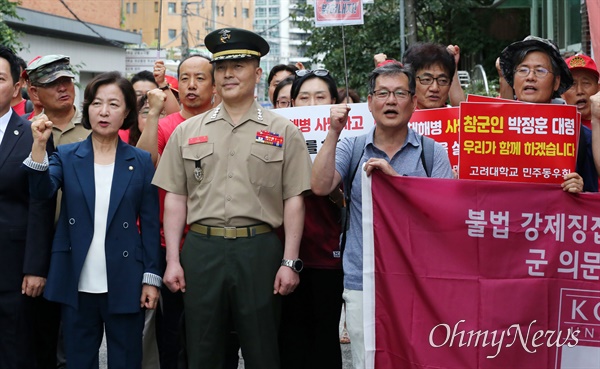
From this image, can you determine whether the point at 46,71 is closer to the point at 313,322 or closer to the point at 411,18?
the point at 313,322

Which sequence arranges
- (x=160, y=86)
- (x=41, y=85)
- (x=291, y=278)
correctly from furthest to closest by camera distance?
(x=160, y=86), (x=41, y=85), (x=291, y=278)

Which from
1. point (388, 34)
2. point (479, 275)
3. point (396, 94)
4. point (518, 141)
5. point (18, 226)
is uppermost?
point (388, 34)

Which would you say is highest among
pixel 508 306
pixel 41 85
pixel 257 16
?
pixel 257 16

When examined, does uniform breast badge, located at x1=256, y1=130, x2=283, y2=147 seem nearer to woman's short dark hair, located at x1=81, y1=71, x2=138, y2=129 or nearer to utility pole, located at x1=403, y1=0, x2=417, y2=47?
woman's short dark hair, located at x1=81, y1=71, x2=138, y2=129

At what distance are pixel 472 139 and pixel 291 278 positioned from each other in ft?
4.08

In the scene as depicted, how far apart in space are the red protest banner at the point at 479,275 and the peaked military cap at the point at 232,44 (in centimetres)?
108

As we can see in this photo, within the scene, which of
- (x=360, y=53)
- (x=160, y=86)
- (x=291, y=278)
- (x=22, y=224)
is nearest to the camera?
(x=291, y=278)

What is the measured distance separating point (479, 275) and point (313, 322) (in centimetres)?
130

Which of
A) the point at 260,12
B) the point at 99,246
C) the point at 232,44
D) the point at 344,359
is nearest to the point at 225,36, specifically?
the point at 232,44

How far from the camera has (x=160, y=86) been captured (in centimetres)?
663

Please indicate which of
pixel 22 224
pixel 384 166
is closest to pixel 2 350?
pixel 22 224

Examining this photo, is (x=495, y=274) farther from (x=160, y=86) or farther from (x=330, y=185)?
(x=160, y=86)

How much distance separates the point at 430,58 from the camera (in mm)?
5363

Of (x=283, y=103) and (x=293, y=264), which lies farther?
(x=283, y=103)
